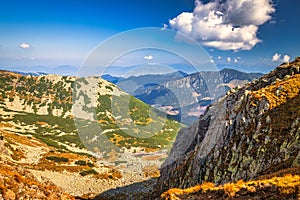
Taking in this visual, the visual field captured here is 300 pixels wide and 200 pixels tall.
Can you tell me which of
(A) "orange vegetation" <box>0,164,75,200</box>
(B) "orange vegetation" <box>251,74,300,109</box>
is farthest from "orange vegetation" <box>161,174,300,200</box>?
(B) "orange vegetation" <box>251,74,300,109</box>

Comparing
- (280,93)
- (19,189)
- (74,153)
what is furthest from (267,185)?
(74,153)

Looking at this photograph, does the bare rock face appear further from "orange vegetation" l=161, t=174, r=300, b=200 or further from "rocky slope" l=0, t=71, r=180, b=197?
"rocky slope" l=0, t=71, r=180, b=197

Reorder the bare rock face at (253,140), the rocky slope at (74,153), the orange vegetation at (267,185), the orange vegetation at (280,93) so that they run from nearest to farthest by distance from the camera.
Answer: the orange vegetation at (267,185) < the bare rock face at (253,140) < the orange vegetation at (280,93) < the rocky slope at (74,153)

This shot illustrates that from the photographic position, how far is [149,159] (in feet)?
478

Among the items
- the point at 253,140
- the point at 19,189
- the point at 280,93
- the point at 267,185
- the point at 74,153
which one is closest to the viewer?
the point at 267,185

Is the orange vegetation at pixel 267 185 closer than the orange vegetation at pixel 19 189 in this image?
Yes

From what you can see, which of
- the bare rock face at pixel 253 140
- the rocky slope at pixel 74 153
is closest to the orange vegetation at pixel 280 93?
the bare rock face at pixel 253 140

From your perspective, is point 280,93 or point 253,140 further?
point 280,93

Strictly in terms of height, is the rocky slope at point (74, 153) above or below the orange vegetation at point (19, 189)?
below

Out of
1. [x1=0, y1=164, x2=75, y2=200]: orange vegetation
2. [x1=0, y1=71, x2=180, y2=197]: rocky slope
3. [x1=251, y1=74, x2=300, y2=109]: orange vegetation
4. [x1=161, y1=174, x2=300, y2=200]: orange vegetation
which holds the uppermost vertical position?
[x1=251, y1=74, x2=300, y2=109]: orange vegetation

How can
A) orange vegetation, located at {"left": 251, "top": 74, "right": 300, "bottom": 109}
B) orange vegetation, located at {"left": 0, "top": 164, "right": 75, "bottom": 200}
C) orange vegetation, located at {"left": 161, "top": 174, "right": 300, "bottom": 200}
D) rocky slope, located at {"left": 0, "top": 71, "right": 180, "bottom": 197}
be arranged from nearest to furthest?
orange vegetation, located at {"left": 161, "top": 174, "right": 300, "bottom": 200}, orange vegetation, located at {"left": 0, "top": 164, "right": 75, "bottom": 200}, orange vegetation, located at {"left": 251, "top": 74, "right": 300, "bottom": 109}, rocky slope, located at {"left": 0, "top": 71, "right": 180, "bottom": 197}

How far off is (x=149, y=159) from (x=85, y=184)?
2655 inches

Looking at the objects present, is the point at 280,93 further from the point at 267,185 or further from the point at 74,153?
the point at 74,153

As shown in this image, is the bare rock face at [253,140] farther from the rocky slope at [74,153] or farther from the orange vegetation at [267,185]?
the rocky slope at [74,153]
